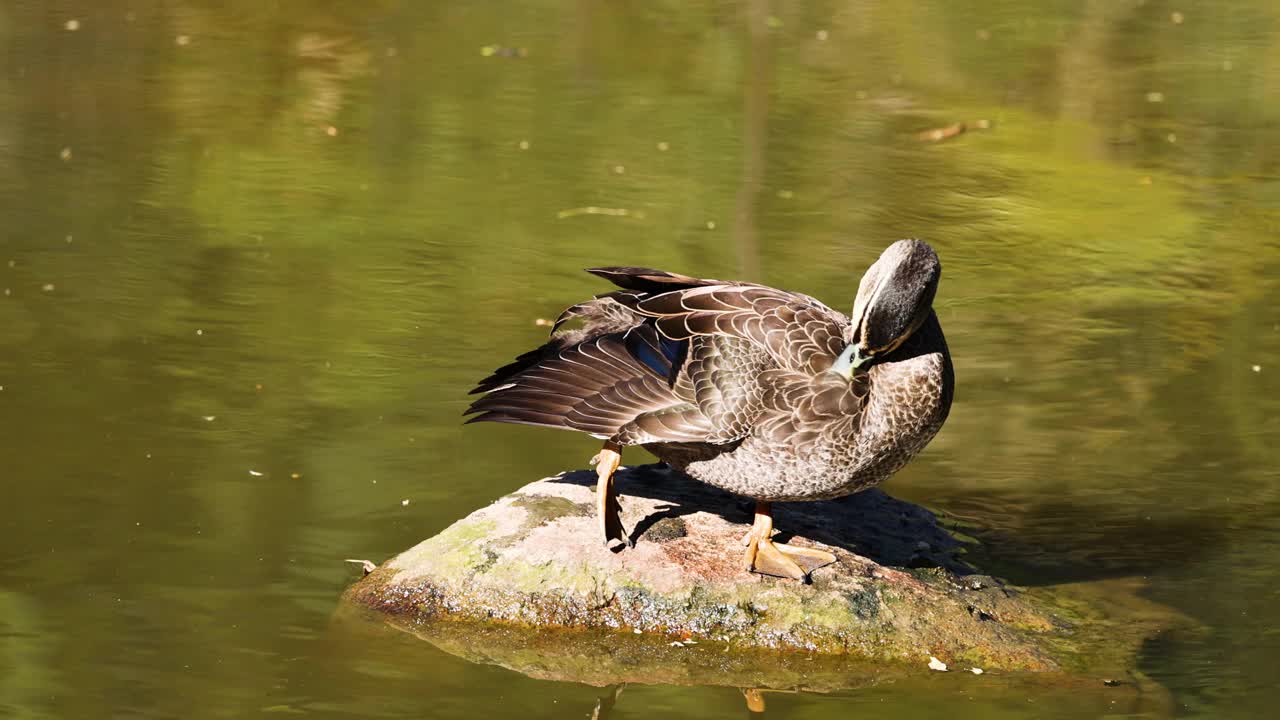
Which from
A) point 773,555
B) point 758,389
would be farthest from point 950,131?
point 773,555

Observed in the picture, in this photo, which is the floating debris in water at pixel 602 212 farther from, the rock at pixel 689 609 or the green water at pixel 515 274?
the rock at pixel 689 609

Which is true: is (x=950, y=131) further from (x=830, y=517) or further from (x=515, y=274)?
(x=830, y=517)

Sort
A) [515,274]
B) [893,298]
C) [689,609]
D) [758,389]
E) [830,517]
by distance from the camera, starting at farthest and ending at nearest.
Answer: [515,274] → [830,517] → [758,389] → [689,609] → [893,298]

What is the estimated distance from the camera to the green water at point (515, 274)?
250 inches

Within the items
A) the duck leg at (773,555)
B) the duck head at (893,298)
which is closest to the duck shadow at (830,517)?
A: the duck leg at (773,555)

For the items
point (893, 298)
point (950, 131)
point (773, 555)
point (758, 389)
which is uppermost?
point (893, 298)

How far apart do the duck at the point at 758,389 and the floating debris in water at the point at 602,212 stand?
4364 millimetres

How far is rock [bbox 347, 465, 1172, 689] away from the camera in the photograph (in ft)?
20.1

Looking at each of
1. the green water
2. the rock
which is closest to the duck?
the rock

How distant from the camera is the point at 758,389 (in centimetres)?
631

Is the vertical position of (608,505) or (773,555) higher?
→ (608,505)

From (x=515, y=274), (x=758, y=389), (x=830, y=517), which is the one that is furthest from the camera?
(x=515, y=274)

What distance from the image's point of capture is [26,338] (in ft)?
29.3

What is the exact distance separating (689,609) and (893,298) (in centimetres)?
133
